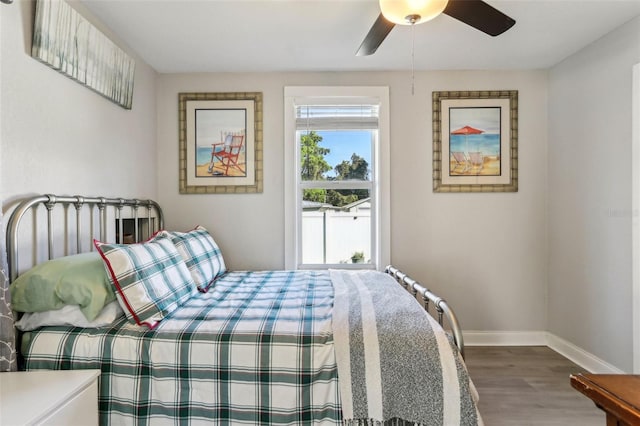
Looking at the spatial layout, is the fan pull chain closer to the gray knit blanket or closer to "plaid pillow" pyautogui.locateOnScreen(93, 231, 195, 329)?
the gray knit blanket

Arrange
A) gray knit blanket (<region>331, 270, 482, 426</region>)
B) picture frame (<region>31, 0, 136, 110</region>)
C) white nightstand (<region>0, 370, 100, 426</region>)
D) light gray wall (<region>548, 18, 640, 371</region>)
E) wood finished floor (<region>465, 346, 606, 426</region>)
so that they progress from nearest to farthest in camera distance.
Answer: white nightstand (<region>0, 370, 100, 426</region>)
gray knit blanket (<region>331, 270, 482, 426</region>)
picture frame (<region>31, 0, 136, 110</region>)
wood finished floor (<region>465, 346, 606, 426</region>)
light gray wall (<region>548, 18, 640, 371</region>)

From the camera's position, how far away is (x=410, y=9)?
1.53 m

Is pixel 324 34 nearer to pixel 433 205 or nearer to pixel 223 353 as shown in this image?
pixel 433 205

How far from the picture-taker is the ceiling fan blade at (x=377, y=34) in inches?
70.0

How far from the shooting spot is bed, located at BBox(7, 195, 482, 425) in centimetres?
128

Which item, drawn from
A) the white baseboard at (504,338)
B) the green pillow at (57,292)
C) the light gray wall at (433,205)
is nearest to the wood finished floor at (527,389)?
the white baseboard at (504,338)

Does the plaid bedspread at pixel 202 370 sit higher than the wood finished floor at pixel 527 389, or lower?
higher

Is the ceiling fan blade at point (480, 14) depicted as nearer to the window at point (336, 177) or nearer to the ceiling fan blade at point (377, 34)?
the ceiling fan blade at point (377, 34)

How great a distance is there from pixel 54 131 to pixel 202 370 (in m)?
1.49

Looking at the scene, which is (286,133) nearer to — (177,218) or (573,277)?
(177,218)

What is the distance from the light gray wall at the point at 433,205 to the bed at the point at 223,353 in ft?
4.81

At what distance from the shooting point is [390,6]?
1549mm

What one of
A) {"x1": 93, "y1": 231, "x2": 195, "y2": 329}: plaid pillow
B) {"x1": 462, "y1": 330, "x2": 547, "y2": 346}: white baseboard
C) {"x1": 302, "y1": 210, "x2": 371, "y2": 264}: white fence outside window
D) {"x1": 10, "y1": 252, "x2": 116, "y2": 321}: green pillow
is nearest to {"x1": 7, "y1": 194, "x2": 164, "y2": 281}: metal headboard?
{"x1": 10, "y1": 252, "x2": 116, "y2": 321}: green pillow

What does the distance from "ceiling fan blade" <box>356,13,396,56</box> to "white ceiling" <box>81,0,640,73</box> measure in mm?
241
